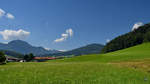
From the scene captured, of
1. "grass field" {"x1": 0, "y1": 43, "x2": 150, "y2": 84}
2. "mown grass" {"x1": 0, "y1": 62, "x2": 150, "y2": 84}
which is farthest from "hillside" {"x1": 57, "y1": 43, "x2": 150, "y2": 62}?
"mown grass" {"x1": 0, "y1": 62, "x2": 150, "y2": 84}

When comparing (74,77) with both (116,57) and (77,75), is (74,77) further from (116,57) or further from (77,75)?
(116,57)

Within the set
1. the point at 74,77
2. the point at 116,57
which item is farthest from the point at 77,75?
the point at 116,57

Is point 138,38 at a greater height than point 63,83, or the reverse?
point 138,38

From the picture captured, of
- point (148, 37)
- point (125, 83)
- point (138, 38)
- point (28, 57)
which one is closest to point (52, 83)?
point (125, 83)

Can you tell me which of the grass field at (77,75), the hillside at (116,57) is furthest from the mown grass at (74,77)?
the hillside at (116,57)

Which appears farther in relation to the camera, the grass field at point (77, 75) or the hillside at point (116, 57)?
the hillside at point (116, 57)

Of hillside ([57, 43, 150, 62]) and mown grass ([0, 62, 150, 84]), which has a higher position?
hillside ([57, 43, 150, 62])

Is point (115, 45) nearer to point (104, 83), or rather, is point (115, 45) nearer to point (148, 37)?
point (148, 37)

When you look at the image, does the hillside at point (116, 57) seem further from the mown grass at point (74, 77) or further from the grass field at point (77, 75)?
the mown grass at point (74, 77)

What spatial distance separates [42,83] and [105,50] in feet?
633

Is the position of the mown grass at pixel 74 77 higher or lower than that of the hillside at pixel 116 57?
lower

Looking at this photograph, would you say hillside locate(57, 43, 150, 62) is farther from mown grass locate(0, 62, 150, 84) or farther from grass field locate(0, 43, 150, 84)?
mown grass locate(0, 62, 150, 84)

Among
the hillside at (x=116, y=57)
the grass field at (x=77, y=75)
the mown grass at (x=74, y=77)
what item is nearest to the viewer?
the mown grass at (x=74, y=77)

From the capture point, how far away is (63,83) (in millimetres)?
11148
